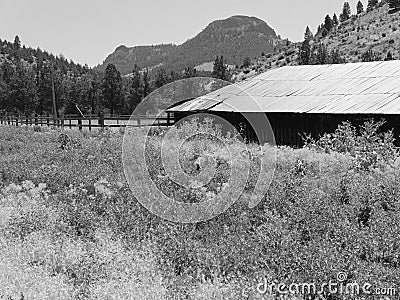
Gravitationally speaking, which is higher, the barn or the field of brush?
the barn

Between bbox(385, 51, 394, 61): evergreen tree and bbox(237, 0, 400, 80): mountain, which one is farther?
bbox(237, 0, 400, 80): mountain

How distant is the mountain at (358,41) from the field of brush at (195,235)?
4881 centimetres

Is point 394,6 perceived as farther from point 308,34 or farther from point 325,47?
point 325,47

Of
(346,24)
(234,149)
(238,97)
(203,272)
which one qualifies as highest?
(346,24)

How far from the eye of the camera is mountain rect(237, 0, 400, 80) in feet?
212

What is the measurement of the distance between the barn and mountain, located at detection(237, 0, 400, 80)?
3125 cm

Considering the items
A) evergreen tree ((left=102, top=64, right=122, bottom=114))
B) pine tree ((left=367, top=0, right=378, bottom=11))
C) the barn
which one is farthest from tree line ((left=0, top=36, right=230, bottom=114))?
the barn

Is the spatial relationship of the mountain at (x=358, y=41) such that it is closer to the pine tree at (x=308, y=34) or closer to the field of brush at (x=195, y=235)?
the pine tree at (x=308, y=34)

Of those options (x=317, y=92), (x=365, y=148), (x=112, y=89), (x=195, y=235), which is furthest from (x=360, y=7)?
(x=195, y=235)

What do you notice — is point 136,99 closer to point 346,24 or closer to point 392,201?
point 346,24

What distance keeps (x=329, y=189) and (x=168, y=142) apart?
24.4 ft

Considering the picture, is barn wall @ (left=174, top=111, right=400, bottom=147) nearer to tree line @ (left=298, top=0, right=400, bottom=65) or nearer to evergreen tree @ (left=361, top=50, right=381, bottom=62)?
tree line @ (left=298, top=0, right=400, bottom=65)

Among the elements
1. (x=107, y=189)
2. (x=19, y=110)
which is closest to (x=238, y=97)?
(x=107, y=189)

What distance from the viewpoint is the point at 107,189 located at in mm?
12547
